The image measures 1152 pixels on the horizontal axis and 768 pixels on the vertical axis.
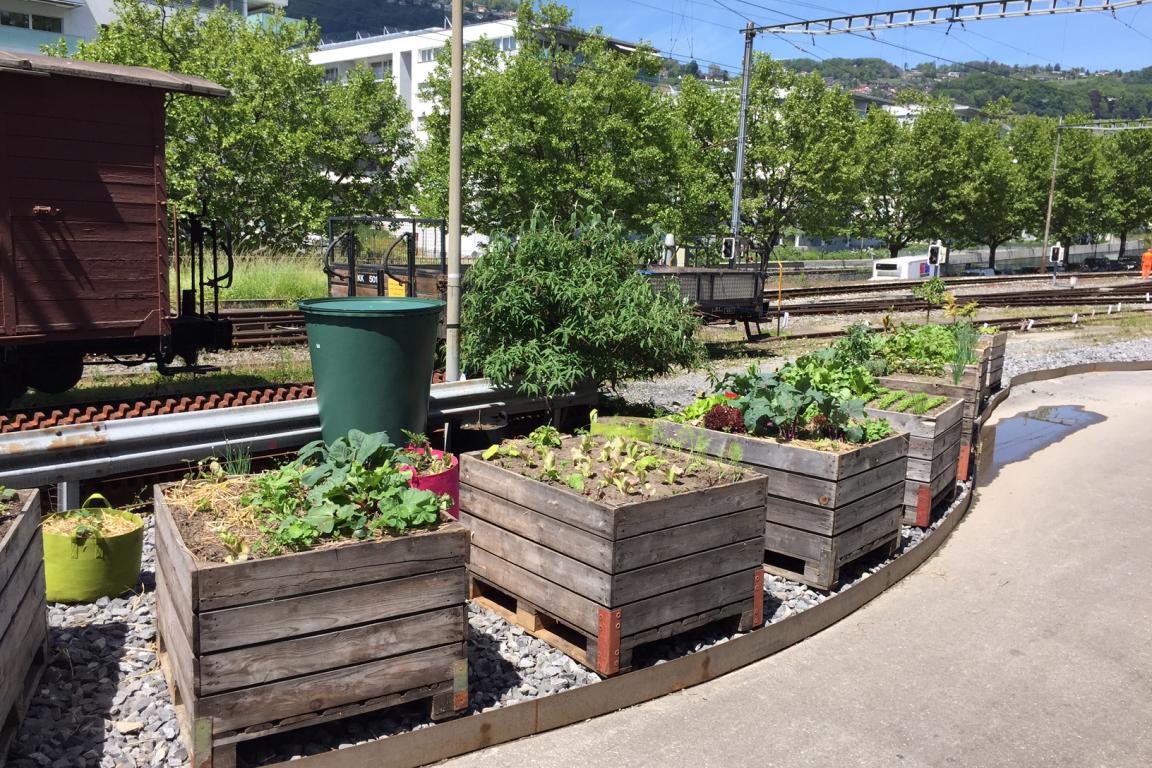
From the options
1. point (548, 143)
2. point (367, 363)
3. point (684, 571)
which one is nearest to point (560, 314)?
point (367, 363)

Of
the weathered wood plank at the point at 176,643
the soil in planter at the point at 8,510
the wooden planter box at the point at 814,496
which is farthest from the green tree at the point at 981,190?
the soil in planter at the point at 8,510

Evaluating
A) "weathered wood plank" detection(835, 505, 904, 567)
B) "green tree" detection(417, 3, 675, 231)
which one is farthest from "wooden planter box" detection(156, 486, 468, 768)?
"green tree" detection(417, 3, 675, 231)

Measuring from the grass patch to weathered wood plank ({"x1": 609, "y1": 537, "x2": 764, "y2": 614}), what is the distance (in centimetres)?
1346

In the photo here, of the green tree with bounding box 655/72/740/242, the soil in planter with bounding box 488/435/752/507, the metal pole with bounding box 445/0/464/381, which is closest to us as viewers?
the soil in planter with bounding box 488/435/752/507

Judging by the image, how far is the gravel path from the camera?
3.86m

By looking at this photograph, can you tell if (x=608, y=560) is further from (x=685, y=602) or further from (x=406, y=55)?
(x=406, y=55)

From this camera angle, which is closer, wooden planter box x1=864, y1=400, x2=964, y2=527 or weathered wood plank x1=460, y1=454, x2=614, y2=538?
weathered wood plank x1=460, y1=454, x2=614, y2=538

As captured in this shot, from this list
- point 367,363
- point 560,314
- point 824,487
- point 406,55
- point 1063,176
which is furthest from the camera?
point 406,55

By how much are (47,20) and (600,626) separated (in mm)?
62498

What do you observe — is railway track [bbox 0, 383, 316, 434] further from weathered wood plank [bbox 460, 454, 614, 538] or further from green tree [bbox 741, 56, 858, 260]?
green tree [bbox 741, 56, 858, 260]

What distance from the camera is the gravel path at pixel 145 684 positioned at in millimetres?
3859

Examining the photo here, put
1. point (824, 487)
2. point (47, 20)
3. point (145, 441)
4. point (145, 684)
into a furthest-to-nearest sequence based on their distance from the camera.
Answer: point (47, 20) → point (145, 441) → point (824, 487) → point (145, 684)

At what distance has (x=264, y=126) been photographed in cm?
2759

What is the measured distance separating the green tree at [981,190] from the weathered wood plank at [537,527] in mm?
47413
